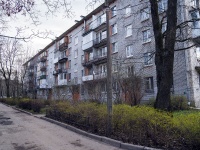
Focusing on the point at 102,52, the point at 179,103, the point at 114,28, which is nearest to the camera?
the point at 179,103

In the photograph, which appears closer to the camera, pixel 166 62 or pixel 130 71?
pixel 166 62

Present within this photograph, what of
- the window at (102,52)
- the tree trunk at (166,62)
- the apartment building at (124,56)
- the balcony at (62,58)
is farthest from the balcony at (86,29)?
the tree trunk at (166,62)

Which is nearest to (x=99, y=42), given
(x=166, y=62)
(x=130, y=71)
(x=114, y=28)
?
(x=114, y=28)

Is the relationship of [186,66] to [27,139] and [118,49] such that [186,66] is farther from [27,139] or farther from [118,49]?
[27,139]

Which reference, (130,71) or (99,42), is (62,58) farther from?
(130,71)

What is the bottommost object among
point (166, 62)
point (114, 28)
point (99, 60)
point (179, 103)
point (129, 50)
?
point (179, 103)

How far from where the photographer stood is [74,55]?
4000 cm

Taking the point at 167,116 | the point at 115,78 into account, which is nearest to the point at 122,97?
the point at 115,78

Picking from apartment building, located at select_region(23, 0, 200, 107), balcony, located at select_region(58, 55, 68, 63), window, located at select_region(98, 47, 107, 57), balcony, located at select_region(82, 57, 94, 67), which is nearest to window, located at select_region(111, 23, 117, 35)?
apartment building, located at select_region(23, 0, 200, 107)

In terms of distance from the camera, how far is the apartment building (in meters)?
15.5

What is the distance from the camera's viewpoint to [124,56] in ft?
79.8

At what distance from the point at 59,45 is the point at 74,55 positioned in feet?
21.1

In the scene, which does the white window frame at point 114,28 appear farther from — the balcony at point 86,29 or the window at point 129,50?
the balcony at point 86,29

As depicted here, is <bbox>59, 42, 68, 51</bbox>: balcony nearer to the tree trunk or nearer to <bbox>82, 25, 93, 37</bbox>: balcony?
<bbox>82, 25, 93, 37</bbox>: balcony
